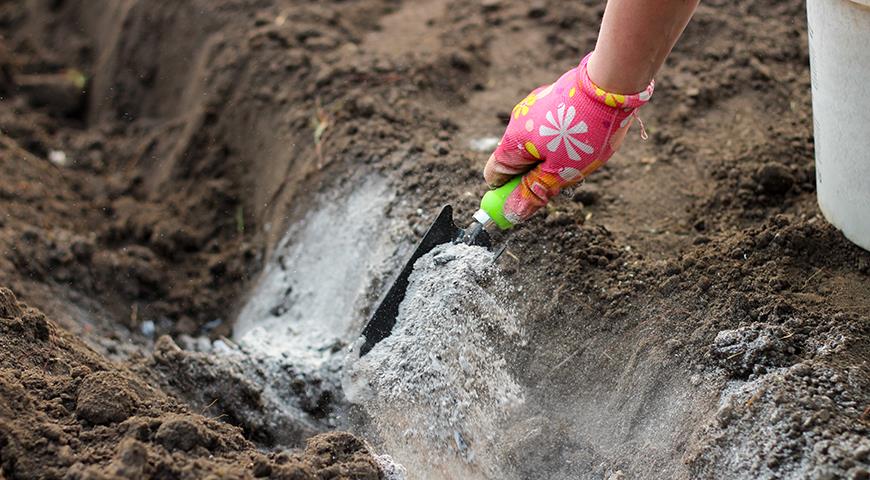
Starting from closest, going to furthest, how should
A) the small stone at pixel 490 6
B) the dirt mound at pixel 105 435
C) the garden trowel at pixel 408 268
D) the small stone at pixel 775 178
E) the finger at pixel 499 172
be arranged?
the dirt mound at pixel 105 435 → the finger at pixel 499 172 → the garden trowel at pixel 408 268 → the small stone at pixel 775 178 → the small stone at pixel 490 6

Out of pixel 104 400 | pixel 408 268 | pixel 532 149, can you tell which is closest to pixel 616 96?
pixel 532 149

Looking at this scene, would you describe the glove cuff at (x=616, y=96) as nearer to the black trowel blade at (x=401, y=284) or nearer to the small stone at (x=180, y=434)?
the black trowel blade at (x=401, y=284)

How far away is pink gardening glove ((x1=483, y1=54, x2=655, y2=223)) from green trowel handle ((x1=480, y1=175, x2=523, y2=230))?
0.02 meters

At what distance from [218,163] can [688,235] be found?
80.6 inches

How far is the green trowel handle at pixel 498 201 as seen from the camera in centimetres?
254

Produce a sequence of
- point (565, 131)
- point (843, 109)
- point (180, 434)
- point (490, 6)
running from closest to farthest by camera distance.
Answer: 1. point (180, 434)
2. point (565, 131)
3. point (843, 109)
4. point (490, 6)

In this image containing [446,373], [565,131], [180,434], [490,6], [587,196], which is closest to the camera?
[180,434]

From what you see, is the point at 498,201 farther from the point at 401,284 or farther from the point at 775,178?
the point at 775,178

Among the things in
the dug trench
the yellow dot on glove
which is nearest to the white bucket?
the dug trench

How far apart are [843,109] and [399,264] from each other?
1.42 meters

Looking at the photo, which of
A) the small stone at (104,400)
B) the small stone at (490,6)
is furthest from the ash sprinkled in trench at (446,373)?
the small stone at (490,6)

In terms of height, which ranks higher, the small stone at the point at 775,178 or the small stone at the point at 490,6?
the small stone at the point at 490,6

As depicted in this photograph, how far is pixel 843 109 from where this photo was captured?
2418 mm

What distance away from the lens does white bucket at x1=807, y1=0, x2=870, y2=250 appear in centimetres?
226
